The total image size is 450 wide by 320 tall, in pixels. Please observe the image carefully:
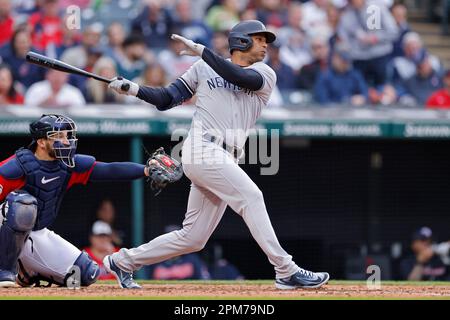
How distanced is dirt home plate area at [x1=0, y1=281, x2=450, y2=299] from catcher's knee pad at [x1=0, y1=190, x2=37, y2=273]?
196 mm

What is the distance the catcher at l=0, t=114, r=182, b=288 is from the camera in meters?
6.36

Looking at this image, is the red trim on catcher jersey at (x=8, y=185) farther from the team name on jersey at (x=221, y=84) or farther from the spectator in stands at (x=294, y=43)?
the spectator in stands at (x=294, y=43)

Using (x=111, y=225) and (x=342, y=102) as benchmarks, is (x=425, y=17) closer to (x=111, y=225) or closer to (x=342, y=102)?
(x=342, y=102)

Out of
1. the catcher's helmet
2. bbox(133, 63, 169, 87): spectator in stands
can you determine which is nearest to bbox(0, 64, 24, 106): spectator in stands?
bbox(133, 63, 169, 87): spectator in stands

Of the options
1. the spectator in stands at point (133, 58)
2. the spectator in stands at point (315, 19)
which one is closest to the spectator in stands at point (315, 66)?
the spectator in stands at point (315, 19)

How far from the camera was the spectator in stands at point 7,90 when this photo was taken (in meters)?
10.3

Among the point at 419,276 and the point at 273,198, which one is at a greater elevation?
the point at 273,198

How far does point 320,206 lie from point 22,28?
11.3 feet

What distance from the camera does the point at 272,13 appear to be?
12.1 meters

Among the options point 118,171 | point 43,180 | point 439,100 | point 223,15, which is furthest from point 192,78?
point 223,15

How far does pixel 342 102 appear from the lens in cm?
1114

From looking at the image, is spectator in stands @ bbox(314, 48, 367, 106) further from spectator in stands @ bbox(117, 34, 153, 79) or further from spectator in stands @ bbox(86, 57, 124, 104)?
spectator in stands @ bbox(86, 57, 124, 104)

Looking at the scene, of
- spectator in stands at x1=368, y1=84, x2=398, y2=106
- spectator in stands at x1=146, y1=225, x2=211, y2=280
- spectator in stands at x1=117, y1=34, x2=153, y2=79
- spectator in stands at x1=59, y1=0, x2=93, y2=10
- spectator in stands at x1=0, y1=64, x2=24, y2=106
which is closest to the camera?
spectator in stands at x1=146, y1=225, x2=211, y2=280

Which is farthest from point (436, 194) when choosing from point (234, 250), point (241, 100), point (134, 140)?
point (241, 100)
